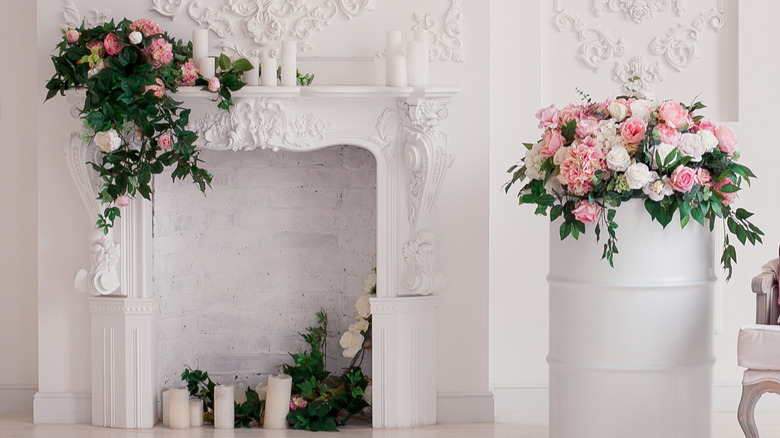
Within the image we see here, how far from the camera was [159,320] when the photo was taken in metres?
4.22

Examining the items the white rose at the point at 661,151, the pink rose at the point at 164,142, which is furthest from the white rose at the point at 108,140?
the white rose at the point at 661,151

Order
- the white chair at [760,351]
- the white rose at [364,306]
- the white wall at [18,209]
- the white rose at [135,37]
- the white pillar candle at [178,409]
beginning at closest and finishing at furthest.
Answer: the white chair at [760,351]
the white rose at [135,37]
the white pillar candle at [178,409]
the white rose at [364,306]
the white wall at [18,209]

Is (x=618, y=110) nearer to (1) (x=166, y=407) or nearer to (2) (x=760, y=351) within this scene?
(2) (x=760, y=351)

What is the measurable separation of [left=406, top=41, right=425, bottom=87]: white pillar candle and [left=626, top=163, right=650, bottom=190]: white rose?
1.23 metres

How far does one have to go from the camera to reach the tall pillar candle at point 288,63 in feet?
12.6

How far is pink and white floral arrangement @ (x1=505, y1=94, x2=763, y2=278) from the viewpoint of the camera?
2.94 metres

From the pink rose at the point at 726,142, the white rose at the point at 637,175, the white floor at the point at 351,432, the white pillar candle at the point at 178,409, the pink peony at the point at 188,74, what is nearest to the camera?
the white rose at the point at 637,175

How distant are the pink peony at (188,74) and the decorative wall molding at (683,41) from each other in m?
2.19

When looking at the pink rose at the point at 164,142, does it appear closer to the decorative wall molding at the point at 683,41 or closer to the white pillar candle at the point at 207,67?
the white pillar candle at the point at 207,67

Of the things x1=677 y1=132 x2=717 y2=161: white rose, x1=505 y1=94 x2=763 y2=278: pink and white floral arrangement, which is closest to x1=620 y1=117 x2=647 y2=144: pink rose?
x1=505 y1=94 x2=763 y2=278: pink and white floral arrangement

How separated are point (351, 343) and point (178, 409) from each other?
842mm

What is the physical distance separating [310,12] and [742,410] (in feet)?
8.04

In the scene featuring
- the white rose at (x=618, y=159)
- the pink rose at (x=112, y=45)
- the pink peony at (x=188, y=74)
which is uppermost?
the pink rose at (x=112, y=45)

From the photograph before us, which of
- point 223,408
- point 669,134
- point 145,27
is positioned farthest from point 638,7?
point 223,408
